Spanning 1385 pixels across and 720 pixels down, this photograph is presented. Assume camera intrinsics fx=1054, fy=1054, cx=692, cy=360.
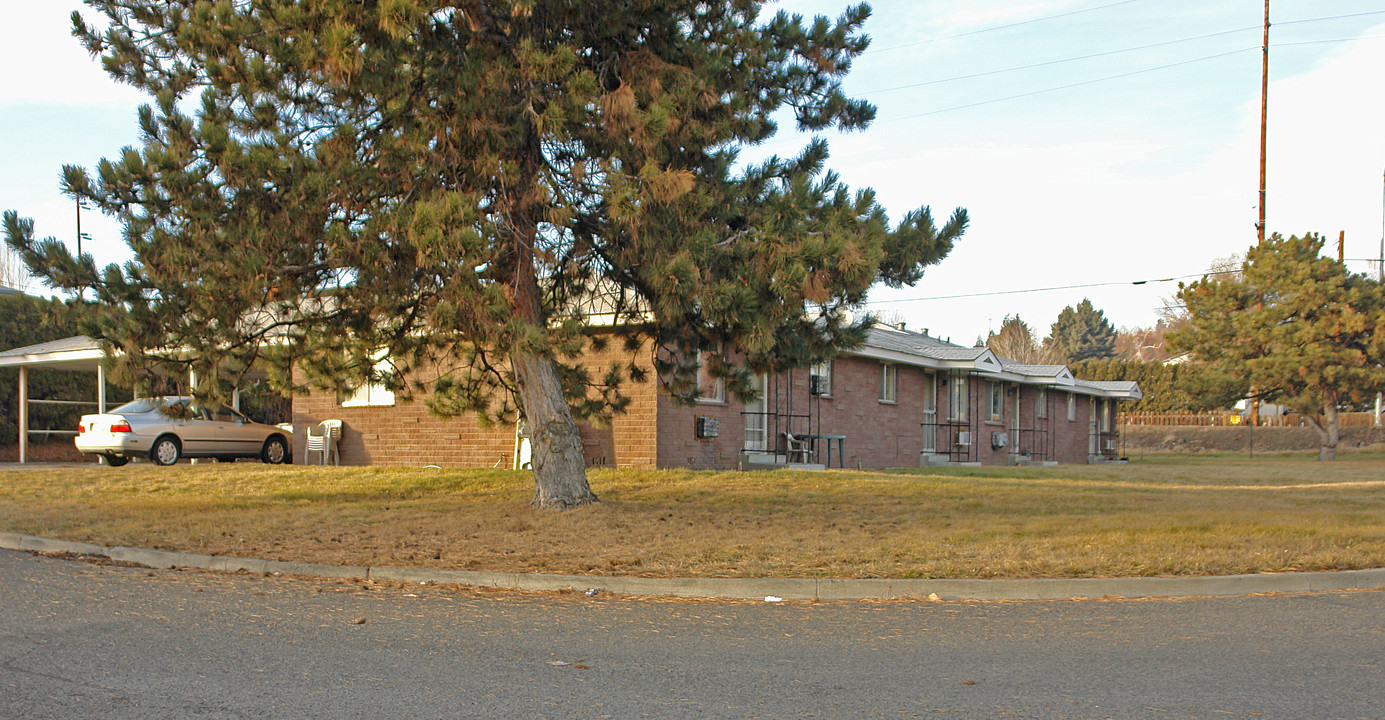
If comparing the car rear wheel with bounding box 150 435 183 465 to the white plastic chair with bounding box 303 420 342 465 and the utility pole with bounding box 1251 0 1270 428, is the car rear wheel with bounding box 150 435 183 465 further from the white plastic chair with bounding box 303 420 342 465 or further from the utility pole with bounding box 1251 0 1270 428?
the utility pole with bounding box 1251 0 1270 428

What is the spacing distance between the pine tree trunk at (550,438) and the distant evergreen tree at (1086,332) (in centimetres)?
8053

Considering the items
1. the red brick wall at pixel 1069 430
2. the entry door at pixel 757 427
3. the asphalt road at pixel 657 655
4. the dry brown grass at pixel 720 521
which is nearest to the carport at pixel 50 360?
the dry brown grass at pixel 720 521

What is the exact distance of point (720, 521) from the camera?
12055 millimetres

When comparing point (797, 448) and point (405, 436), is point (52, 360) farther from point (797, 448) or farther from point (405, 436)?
point (797, 448)

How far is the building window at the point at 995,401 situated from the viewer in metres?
29.9

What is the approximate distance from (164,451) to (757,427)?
11536 millimetres

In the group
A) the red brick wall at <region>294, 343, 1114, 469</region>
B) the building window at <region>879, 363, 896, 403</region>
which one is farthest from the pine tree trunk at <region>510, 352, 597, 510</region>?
the building window at <region>879, 363, 896, 403</region>

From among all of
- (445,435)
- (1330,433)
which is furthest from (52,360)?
(1330,433)

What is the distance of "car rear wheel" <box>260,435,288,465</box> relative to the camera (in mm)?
22422

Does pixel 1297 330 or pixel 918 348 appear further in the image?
pixel 1297 330

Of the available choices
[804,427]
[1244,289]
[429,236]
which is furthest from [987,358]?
[429,236]

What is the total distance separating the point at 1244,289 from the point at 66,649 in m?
40.5

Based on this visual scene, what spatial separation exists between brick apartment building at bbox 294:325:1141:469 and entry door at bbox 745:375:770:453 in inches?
1.0

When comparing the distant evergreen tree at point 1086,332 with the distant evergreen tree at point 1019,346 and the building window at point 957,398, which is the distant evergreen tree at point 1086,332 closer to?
the distant evergreen tree at point 1019,346
